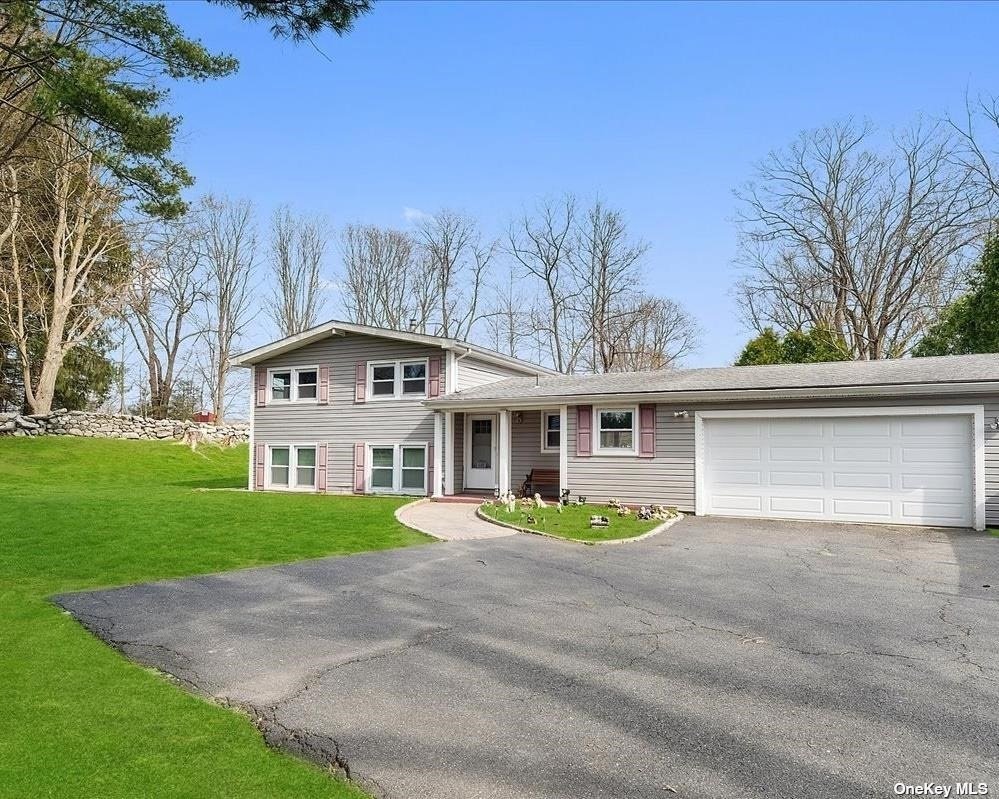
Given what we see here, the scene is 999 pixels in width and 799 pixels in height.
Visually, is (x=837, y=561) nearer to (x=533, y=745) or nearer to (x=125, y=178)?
(x=533, y=745)

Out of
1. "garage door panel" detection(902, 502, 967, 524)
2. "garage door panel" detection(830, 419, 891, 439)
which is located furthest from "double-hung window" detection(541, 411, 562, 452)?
"garage door panel" detection(902, 502, 967, 524)

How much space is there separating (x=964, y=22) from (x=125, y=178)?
16895 mm

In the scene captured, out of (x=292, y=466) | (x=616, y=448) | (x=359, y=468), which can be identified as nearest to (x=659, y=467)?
(x=616, y=448)

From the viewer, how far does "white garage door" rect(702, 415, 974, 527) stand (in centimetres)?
1145

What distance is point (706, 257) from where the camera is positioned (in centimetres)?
2969

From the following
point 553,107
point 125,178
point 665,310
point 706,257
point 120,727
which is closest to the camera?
point 120,727

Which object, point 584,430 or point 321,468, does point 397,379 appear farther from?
point 584,430

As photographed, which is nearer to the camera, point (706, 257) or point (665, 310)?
point (706, 257)

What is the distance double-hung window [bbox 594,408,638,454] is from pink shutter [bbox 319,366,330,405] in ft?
27.3

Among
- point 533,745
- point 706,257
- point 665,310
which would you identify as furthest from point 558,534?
point 665,310

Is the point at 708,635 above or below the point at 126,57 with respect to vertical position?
below

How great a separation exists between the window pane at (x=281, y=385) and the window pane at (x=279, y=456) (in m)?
1.59

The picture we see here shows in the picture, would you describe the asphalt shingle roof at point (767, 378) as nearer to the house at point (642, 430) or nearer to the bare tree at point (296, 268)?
the house at point (642, 430)

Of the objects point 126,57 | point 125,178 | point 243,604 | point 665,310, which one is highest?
point 665,310
